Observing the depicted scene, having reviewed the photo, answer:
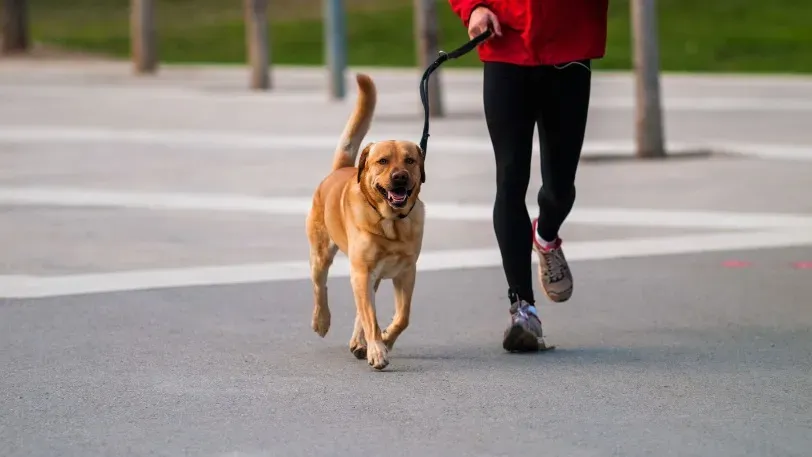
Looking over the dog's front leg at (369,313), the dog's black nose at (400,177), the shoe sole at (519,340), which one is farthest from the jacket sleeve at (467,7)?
the shoe sole at (519,340)

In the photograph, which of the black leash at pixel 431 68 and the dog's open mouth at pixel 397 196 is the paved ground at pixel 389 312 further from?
the black leash at pixel 431 68

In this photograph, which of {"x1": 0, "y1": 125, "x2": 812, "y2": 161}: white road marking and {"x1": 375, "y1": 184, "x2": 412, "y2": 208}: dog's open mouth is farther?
{"x1": 0, "y1": 125, "x2": 812, "y2": 161}: white road marking

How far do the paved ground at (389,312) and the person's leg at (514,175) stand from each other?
0.22m

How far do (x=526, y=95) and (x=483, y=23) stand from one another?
14.2 inches

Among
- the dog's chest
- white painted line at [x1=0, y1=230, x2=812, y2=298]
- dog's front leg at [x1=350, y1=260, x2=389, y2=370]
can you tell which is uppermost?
the dog's chest

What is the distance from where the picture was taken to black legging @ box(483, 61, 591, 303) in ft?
24.2

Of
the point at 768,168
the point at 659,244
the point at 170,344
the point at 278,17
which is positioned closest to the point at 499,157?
the point at 170,344

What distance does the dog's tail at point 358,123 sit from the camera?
7492 millimetres

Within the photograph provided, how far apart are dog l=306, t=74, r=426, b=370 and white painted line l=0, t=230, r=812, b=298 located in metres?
2.11

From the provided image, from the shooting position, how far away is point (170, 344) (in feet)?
24.8

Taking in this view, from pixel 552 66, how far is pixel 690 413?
1.89 metres

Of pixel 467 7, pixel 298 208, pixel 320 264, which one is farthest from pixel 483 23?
pixel 298 208

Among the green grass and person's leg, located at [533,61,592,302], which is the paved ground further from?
the green grass

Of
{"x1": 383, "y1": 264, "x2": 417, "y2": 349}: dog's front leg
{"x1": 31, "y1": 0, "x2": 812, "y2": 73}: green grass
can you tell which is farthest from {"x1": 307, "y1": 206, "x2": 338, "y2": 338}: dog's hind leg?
{"x1": 31, "y1": 0, "x2": 812, "y2": 73}: green grass
